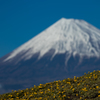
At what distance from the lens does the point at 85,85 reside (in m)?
15.4

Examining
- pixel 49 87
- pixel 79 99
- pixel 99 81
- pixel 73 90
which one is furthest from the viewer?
pixel 49 87

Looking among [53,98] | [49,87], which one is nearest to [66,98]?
[53,98]

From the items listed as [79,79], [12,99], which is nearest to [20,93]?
[12,99]

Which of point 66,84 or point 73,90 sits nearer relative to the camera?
point 73,90

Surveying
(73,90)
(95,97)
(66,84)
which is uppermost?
(66,84)

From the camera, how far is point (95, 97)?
1371 cm

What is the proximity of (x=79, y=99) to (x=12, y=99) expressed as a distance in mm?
4905

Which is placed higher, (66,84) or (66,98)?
(66,84)

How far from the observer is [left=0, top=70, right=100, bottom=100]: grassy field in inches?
551

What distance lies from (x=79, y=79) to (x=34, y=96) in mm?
4410

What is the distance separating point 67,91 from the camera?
14.6 m

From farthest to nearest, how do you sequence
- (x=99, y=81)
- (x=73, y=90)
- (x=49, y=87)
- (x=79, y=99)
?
(x=49, y=87) → (x=99, y=81) → (x=73, y=90) → (x=79, y=99)

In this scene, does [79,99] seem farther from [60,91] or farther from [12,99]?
[12,99]

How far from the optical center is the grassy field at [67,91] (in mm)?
14000
